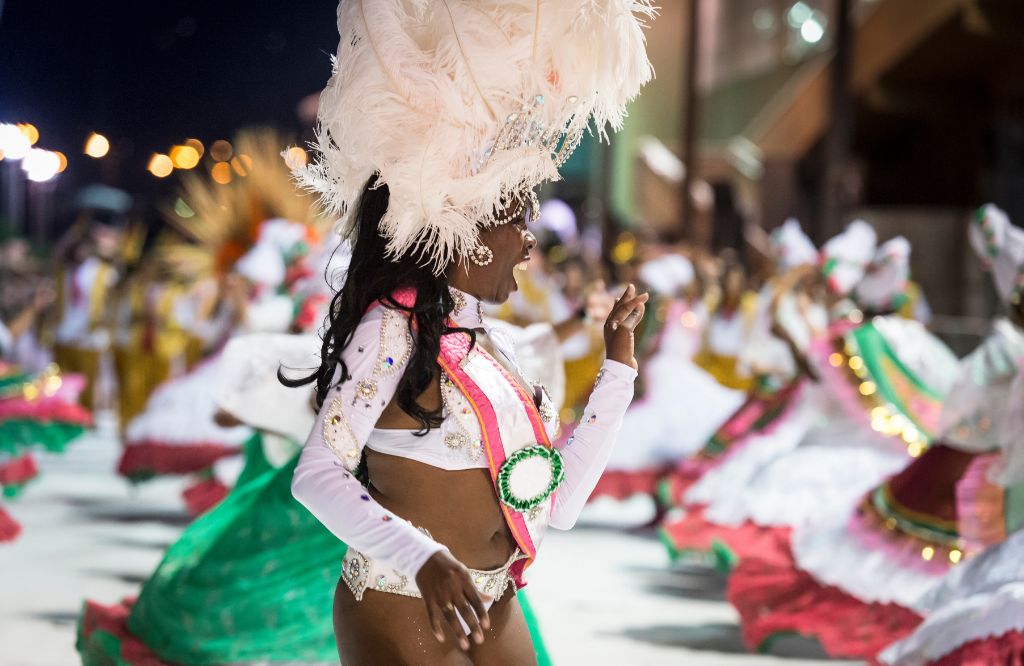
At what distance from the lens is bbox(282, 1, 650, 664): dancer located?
2.40 metres

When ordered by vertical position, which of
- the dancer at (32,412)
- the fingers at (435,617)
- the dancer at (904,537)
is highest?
the fingers at (435,617)

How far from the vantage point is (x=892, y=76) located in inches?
755

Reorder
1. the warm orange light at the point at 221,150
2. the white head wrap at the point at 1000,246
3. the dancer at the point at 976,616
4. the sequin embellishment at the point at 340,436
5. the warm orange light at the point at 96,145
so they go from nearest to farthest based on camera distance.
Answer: the sequin embellishment at the point at 340,436 < the dancer at the point at 976,616 < the warm orange light at the point at 96,145 < the white head wrap at the point at 1000,246 < the warm orange light at the point at 221,150

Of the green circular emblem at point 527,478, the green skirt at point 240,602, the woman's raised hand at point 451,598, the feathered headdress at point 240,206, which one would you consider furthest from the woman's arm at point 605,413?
the feathered headdress at point 240,206

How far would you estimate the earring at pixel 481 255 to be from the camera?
8.35 ft

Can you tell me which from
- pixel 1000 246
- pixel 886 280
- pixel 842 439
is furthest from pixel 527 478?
pixel 842 439

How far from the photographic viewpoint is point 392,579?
239 cm

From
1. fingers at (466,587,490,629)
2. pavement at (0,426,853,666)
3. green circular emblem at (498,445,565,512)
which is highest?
green circular emblem at (498,445,565,512)

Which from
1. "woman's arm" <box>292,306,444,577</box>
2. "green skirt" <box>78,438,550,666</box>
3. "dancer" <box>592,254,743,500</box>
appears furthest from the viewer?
"dancer" <box>592,254,743,500</box>

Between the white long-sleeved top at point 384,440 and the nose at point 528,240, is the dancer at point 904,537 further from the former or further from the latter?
the nose at point 528,240

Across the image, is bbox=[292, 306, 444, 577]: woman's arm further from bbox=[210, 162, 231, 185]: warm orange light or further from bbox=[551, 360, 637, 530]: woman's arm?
bbox=[210, 162, 231, 185]: warm orange light

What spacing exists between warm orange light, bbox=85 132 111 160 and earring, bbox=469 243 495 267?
6.26 ft

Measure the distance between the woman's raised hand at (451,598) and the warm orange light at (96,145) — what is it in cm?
237

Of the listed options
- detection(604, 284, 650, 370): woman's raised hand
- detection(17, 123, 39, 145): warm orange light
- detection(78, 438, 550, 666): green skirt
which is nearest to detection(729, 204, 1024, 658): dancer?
detection(78, 438, 550, 666): green skirt
